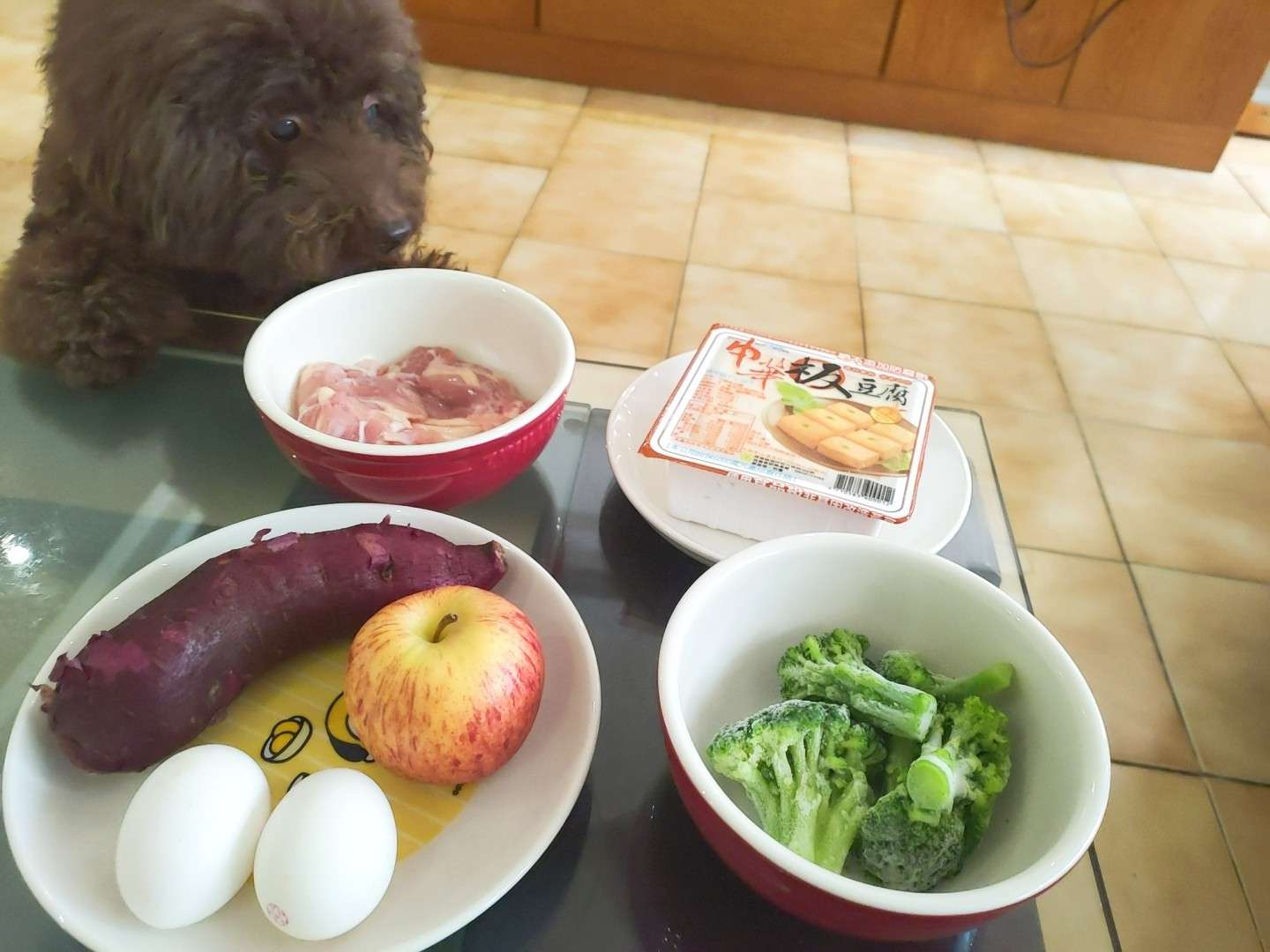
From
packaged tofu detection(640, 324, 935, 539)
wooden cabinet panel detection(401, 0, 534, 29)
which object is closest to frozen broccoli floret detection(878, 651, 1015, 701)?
packaged tofu detection(640, 324, 935, 539)

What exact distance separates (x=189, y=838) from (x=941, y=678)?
41 centimetres

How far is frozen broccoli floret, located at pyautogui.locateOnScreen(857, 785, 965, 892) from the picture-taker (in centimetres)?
45

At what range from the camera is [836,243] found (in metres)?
1.99

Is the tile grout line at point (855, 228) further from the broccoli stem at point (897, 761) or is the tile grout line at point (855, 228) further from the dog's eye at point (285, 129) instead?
the broccoli stem at point (897, 761)

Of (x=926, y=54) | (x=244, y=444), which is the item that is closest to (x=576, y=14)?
(x=926, y=54)

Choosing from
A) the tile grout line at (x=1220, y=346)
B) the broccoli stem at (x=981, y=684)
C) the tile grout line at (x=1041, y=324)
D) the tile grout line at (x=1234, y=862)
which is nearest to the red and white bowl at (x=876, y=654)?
the broccoli stem at (x=981, y=684)

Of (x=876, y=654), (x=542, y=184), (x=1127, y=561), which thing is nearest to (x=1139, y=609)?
(x=1127, y=561)

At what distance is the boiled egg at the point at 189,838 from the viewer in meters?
0.42

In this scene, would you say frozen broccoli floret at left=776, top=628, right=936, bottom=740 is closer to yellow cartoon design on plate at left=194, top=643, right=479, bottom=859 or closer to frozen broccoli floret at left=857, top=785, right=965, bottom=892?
frozen broccoli floret at left=857, top=785, right=965, bottom=892

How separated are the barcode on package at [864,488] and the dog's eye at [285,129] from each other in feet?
2.00

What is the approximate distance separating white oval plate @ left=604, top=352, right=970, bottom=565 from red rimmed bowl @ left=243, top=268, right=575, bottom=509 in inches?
2.6

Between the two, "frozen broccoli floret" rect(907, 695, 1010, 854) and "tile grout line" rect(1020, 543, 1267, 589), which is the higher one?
"frozen broccoli floret" rect(907, 695, 1010, 854)

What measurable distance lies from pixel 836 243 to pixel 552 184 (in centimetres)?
66

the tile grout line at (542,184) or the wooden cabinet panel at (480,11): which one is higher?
the wooden cabinet panel at (480,11)
